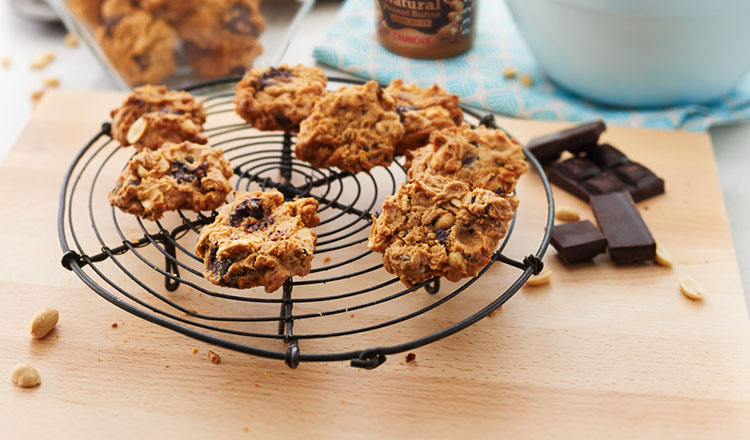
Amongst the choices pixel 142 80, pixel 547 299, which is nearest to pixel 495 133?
pixel 547 299

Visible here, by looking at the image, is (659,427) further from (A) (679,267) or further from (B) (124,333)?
(B) (124,333)

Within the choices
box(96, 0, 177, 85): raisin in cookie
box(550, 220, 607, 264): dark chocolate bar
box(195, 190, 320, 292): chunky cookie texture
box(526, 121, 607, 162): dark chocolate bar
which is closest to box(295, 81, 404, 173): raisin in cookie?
box(195, 190, 320, 292): chunky cookie texture

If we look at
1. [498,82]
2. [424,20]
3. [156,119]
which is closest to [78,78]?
[156,119]

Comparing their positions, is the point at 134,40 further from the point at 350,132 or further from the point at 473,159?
the point at 473,159

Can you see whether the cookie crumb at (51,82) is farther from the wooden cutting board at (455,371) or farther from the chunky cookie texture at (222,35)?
the wooden cutting board at (455,371)

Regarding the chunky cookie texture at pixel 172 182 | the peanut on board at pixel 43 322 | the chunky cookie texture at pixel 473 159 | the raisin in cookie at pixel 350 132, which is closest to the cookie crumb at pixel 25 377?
the peanut on board at pixel 43 322

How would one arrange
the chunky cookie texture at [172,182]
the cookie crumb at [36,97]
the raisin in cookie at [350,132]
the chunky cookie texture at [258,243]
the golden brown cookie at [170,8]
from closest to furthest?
the chunky cookie texture at [258,243] < the chunky cookie texture at [172,182] < the raisin in cookie at [350,132] < the golden brown cookie at [170,8] < the cookie crumb at [36,97]

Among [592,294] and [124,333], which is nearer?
[124,333]
